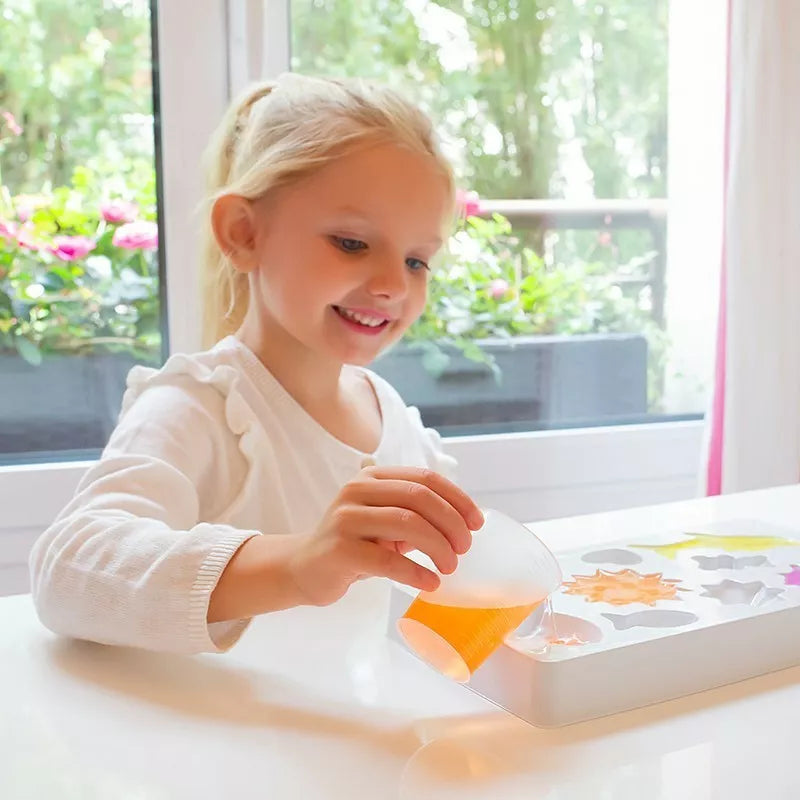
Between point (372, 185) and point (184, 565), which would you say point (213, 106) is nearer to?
point (372, 185)

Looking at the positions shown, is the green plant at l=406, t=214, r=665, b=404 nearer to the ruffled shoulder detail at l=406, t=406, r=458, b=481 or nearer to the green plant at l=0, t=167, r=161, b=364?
the green plant at l=0, t=167, r=161, b=364

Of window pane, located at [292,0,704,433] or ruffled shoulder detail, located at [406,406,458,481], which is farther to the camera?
window pane, located at [292,0,704,433]

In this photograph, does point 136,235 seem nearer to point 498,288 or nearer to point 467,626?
point 498,288

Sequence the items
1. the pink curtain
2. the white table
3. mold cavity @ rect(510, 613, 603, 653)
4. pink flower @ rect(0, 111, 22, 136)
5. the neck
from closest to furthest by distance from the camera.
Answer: the white table
mold cavity @ rect(510, 613, 603, 653)
the neck
pink flower @ rect(0, 111, 22, 136)
the pink curtain

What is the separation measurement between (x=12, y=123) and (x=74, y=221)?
0.53ft

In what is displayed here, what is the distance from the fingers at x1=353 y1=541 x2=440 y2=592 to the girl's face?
1.45 feet

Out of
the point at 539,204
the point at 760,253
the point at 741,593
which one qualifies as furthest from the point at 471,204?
the point at 741,593

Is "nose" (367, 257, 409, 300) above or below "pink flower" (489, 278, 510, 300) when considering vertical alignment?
above

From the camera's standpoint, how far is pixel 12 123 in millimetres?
1602

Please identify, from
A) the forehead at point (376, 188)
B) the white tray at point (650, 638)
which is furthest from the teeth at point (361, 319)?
the white tray at point (650, 638)

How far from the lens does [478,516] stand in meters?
0.66

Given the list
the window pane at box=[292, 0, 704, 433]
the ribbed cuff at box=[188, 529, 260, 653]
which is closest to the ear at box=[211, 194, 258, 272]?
the ribbed cuff at box=[188, 529, 260, 653]

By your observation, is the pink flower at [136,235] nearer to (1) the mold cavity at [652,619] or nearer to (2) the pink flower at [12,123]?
(2) the pink flower at [12,123]

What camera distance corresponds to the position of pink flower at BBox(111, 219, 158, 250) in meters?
1.69
